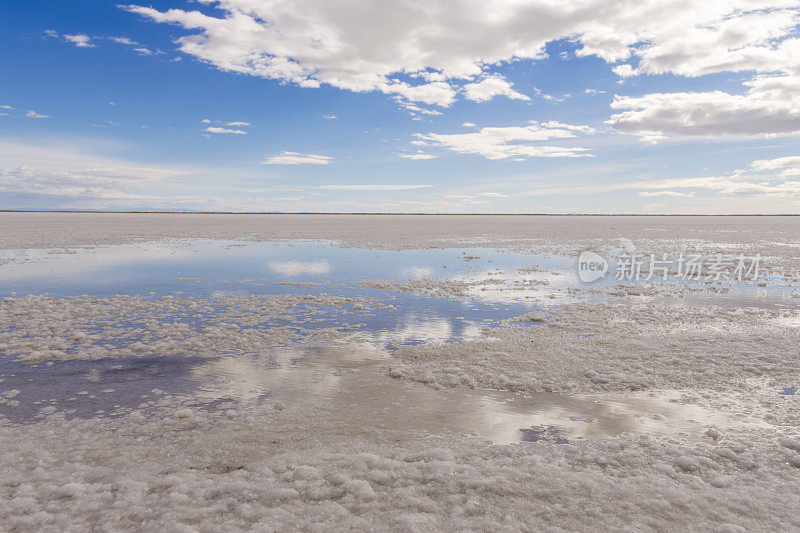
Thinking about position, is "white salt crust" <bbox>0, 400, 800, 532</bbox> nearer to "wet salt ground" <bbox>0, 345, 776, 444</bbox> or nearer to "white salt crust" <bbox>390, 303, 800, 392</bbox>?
"wet salt ground" <bbox>0, 345, 776, 444</bbox>

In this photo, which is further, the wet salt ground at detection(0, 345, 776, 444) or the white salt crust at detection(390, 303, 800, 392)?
the white salt crust at detection(390, 303, 800, 392)

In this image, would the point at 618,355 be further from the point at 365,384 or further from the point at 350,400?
the point at 350,400

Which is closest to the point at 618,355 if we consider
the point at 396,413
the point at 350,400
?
the point at 396,413

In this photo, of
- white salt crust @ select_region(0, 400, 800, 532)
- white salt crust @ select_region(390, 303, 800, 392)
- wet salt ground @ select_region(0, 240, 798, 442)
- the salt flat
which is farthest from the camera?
white salt crust @ select_region(390, 303, 800, 392)

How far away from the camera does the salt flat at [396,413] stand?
4531 millimetres

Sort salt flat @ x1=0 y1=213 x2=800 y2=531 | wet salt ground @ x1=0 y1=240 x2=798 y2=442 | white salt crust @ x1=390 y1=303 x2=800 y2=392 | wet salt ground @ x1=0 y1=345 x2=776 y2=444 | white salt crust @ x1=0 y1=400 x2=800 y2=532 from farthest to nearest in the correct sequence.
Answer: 1. white salt crust @ x1=390 y1=303 x2=800 y2=392
2. wet salt ground @ x1=0 y1=240 x2=798 y2=442
3. wet salt ground @ x1=0 y1=345 x2=776 y2=444
4. salt flat @ x1=0 y1=213 x2=800 y2=531
5. white salt crust @ x1=0 y1=400 x2=800 y2=532

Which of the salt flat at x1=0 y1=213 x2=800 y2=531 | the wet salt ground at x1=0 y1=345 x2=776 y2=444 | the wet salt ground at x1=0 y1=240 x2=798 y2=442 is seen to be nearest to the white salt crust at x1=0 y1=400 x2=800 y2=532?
the salt flat at x1=0 y1=213 x2=800 y2=531

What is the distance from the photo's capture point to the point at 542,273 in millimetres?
→ 21375

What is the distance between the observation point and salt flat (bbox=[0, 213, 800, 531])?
14.9 ft

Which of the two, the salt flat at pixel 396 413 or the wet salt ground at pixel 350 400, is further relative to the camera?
the wet salt ground at pixel 350 400

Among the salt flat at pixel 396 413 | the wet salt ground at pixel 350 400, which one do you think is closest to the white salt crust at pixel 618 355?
the salt flat at pixel 396 413

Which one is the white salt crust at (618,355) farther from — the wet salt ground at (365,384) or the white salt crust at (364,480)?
the white salt crust at (364,480)

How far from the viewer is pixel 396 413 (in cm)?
674

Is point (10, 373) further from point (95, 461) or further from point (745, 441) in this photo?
point (745, 441)
